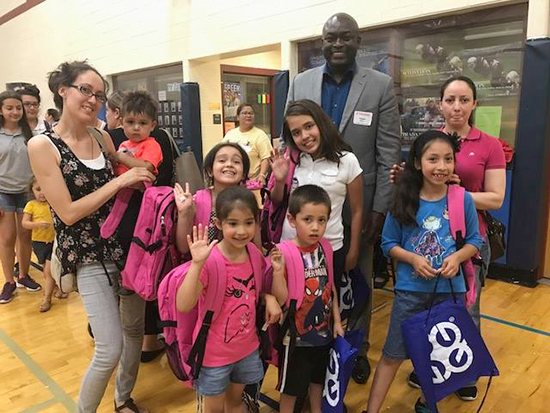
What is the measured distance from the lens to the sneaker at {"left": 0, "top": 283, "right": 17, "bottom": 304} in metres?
3.75

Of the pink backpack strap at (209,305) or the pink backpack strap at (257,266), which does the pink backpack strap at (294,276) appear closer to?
the pink backpack strap at (257,266)

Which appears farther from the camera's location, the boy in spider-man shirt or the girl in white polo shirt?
the girl in white polo shirt

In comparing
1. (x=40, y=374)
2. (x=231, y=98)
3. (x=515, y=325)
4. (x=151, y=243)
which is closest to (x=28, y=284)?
(x=40, y=374)

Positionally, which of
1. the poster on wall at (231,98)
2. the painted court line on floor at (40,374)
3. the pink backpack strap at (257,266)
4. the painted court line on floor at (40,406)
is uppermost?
the poster on wall at (231,98)

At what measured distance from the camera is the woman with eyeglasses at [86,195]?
5.57 feet

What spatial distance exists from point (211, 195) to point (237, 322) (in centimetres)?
55

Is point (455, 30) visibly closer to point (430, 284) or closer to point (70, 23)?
point (430, 284)

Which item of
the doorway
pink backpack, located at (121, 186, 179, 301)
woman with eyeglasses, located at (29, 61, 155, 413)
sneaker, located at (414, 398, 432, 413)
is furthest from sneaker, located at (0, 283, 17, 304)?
the doorway

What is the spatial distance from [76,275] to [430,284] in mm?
1516

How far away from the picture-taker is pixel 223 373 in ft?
5.41

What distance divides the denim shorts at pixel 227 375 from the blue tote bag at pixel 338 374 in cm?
30

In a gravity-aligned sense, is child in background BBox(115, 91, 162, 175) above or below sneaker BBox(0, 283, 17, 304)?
above

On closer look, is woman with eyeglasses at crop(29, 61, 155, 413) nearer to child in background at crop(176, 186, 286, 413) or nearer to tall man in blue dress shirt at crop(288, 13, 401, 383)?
child in background at crop(176, 186, 286, 413)

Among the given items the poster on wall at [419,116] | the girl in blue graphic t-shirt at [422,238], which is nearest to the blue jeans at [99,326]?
the girl in blue graphic t-shirt at [422,238]
